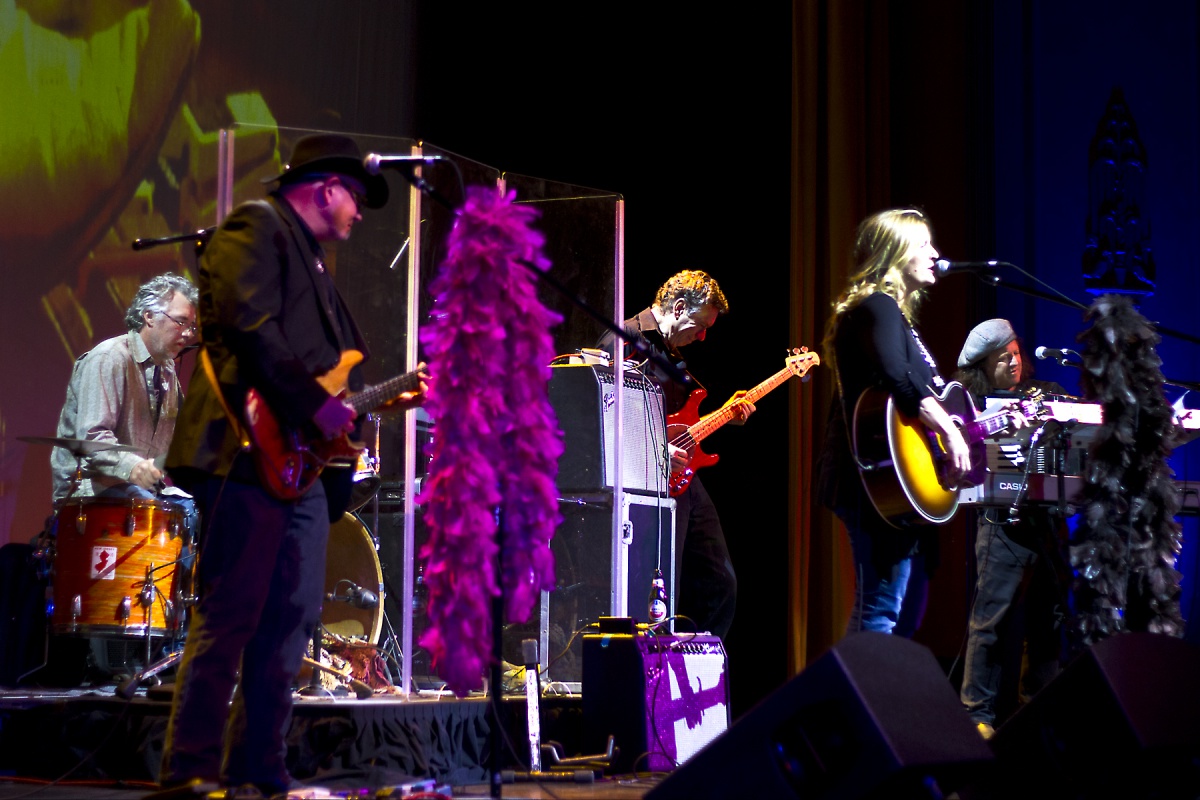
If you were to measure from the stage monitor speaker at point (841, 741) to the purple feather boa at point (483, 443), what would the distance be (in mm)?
713

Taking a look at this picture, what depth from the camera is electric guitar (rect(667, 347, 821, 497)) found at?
630cm

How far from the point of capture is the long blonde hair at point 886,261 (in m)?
4.14

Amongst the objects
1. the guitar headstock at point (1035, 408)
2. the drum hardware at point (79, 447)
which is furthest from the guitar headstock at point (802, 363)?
the drum hardware at point (79, 447)

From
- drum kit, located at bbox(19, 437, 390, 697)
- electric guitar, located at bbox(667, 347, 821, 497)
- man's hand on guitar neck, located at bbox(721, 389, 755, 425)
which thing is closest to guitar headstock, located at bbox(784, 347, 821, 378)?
electric guitar, located at bbox(667, 347, 821, 497)

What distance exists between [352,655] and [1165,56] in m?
5.91

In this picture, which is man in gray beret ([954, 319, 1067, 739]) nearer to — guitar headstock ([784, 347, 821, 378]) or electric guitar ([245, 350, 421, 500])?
guitar headstock ([784, 347, 821, 378])

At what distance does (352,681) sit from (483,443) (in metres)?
1.86

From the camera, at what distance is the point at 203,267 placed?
3.40 m

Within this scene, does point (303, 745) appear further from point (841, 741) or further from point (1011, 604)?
point (1011, 604)

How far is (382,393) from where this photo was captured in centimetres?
353

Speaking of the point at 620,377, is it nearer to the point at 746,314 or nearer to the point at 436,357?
the point at 746,314

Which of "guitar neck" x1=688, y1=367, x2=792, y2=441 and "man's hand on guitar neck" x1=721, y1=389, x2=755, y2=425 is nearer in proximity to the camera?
"guitar neck" x1=688, y1=367, x2=792, y2=441

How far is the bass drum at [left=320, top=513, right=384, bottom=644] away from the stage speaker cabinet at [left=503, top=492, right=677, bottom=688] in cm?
102

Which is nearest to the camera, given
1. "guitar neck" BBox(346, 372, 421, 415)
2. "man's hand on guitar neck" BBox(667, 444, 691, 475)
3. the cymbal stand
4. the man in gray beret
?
"guitar neck" BBox(346, 372, 421, 415)
